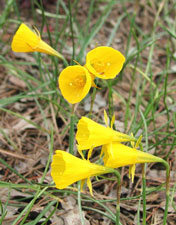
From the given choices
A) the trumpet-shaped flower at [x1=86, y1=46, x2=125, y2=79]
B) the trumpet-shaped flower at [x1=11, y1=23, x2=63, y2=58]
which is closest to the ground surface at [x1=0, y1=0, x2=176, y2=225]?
the trumpet-shaped flower at [x1=11, y1=23, x2=63, y2=58]

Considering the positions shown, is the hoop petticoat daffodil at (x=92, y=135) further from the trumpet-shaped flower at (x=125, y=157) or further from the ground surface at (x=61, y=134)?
the ground surface at (x=61, y=134)

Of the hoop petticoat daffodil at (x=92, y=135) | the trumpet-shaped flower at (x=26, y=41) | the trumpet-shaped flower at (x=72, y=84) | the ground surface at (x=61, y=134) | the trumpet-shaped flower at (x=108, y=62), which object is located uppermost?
the trumpet-shaped flower at (x=26, y=41)

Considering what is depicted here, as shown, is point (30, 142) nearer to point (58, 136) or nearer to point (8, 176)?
point (58, 136)

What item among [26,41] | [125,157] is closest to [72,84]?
[26,41]

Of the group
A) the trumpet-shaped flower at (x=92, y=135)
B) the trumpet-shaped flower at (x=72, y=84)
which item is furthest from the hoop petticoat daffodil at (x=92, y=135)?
the trumpet-shaped flower at (x=72, y=84)

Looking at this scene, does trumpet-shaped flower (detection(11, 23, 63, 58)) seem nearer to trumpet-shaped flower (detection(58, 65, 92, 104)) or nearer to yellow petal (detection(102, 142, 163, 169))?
trumpet-shaped flower (detection(58, 65, 92, 104))

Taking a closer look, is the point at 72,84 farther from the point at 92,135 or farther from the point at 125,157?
the point at 125,157
